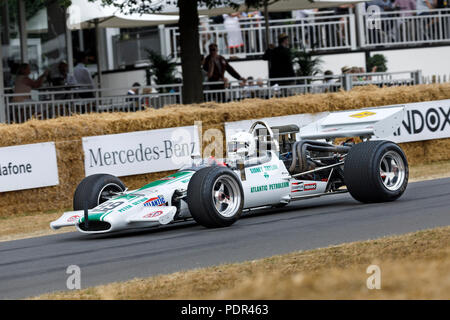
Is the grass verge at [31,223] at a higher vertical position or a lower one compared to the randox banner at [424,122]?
lower

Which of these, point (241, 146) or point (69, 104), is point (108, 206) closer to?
point (241, 146)

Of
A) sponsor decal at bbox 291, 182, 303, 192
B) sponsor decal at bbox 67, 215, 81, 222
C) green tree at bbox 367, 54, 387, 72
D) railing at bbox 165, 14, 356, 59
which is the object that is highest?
railing at bbox 165, 14, 356, 59

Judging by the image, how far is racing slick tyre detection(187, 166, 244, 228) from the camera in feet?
31.9

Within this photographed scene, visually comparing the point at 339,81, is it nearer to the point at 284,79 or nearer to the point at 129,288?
the point at 284,79

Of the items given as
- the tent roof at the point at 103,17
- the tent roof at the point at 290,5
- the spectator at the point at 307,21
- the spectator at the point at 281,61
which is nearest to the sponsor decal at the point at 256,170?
the tent roof at the point at 103,17

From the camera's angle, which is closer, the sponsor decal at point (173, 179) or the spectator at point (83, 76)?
the sponsor decal at point (173, 179)

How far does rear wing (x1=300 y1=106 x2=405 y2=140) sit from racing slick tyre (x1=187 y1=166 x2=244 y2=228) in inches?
93.7

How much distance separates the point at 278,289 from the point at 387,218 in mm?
4503

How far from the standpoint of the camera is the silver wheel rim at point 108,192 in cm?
1073

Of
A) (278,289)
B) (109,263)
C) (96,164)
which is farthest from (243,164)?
(278,289)

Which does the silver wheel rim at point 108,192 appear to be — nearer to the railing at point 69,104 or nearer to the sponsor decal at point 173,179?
the sponsor decal at point 173,179

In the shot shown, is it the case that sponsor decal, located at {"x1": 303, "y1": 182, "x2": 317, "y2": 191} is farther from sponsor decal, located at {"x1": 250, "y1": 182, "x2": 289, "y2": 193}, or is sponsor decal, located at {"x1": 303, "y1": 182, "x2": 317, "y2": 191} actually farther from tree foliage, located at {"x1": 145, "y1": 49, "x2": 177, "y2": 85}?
tree foliage, located at {"x1": 145, "y1": 49, "x2": 177, "y2": 85}

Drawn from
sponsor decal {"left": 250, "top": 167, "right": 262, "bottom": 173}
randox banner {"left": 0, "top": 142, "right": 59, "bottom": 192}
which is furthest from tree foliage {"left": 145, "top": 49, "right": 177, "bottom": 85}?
sponsor decal {"left": 250, "top": 167, "right": 262, "bottom": 173}

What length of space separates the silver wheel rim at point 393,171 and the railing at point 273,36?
47.5 ft
